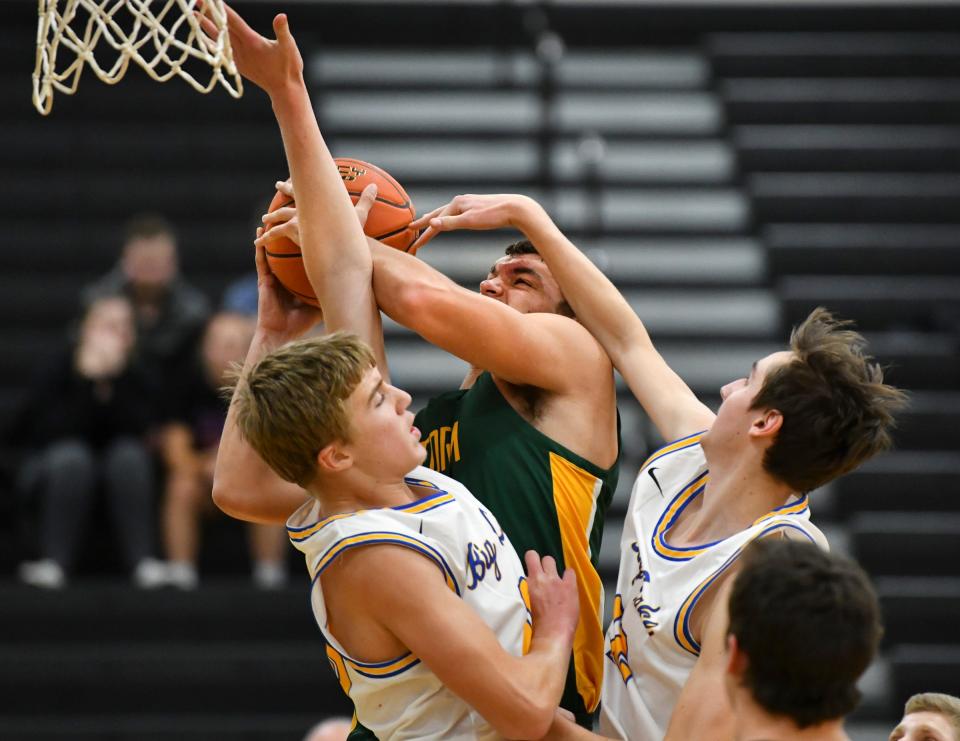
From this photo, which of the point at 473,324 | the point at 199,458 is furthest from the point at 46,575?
the point at 473,324

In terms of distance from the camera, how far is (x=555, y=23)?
10.3 meters

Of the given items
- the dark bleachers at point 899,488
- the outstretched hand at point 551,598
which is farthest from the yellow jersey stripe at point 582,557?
the dark bleachers at point 899,488

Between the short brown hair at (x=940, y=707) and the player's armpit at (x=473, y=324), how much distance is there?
966 millimetres

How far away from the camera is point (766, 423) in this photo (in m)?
3.11

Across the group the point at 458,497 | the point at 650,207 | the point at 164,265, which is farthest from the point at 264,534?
the point at 458,497

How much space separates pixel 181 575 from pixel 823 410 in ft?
14.7

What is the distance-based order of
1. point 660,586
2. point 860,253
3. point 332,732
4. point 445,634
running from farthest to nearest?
1. point 860,253
2. point 332,732
3. point 660,586
4. point 445,634

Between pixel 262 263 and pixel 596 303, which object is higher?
pixel 262 263

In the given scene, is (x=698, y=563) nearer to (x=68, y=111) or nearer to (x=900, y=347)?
(x=900, y=347)

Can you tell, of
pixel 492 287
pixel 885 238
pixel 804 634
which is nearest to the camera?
pixel 804 634

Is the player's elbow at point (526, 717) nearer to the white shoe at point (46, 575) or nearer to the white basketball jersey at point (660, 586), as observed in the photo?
the white basketball jersey at point (660, 586)

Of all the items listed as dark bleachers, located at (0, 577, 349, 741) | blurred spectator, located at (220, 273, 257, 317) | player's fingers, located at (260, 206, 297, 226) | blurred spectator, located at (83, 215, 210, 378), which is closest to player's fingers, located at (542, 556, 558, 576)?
player's fingers, located at (260, 206, 297, 226)

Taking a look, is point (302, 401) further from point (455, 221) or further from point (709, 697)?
point (709, 697)

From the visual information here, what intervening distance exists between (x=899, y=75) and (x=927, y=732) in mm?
7642
